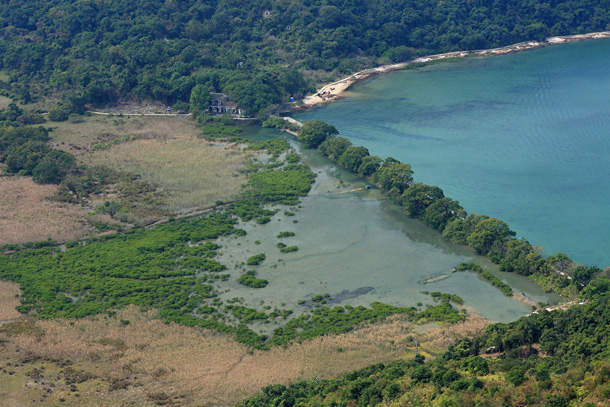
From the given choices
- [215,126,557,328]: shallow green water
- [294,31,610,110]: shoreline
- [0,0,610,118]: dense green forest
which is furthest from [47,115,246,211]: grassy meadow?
[294,31,610,110]: shoreline

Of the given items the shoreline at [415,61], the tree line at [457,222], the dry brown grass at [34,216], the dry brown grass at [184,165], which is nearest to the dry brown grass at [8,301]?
the dry brown grass at [34,216]

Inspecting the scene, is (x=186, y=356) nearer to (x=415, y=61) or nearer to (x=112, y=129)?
(x=112, y=129)

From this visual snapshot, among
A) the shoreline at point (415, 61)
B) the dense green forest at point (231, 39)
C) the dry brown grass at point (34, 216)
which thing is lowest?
the dry brown grass at point (34, 216)

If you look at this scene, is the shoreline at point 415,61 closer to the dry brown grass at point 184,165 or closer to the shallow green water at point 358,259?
the dry brown grass at point 184,165

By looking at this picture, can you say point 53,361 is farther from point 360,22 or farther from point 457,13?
point 457,13

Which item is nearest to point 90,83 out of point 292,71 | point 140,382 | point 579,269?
point 292,71

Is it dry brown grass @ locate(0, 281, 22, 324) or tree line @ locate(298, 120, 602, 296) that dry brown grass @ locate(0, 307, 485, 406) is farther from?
tree line @ locate(298, 120, 602, 296)
